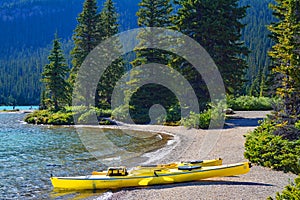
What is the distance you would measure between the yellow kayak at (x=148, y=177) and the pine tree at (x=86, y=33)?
132 ft

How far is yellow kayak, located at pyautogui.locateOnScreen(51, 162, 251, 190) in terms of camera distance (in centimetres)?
1516

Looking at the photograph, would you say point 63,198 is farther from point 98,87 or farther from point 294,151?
point 98,87

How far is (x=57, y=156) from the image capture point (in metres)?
23.1

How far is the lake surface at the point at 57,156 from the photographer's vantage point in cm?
1587

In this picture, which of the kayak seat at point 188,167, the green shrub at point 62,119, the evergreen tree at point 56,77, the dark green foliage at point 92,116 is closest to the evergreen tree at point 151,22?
the dark green foliage at point 92,116

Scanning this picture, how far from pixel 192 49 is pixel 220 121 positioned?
8701mm

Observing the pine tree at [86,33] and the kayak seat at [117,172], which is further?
the pine tree at [86,33]

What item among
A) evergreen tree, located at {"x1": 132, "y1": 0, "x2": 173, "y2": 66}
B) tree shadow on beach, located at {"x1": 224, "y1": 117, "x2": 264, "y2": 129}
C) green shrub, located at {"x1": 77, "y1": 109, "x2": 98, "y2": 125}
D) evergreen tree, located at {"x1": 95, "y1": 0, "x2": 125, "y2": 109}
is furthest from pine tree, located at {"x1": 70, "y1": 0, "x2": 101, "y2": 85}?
tree shadow on beach, located at {"x1": 224, "y1": 117, "x2": 264, "y2": 129}

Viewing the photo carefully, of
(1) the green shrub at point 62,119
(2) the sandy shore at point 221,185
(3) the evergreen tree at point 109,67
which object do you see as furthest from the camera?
(3) the evergreen tree at point 109,67

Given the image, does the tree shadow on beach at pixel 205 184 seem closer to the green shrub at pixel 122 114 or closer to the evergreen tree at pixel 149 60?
the evergreen tree at pixel 149 60

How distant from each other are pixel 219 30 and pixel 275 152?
2309 cm

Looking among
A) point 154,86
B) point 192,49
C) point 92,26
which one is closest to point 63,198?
point 192,49

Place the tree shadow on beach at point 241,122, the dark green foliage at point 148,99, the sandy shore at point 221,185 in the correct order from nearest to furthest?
the sandy shore at point 221,185 < the tree shadow on beach at point 241,122 < the dark green foliage at point 148,99

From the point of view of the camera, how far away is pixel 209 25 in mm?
36625
